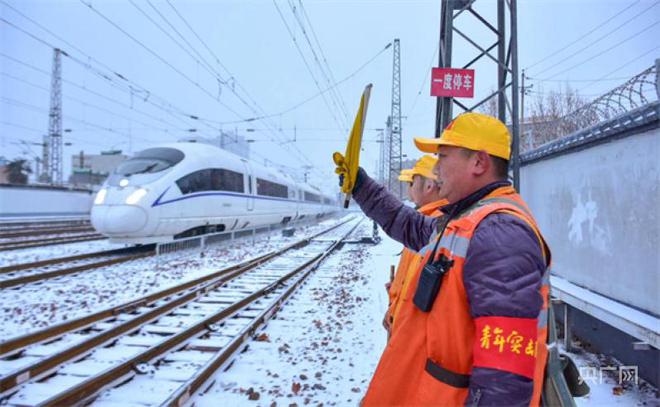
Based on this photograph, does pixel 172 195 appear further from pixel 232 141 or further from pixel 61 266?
pixel 232 141

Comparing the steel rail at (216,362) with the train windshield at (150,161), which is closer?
the steel rail at (216,362)

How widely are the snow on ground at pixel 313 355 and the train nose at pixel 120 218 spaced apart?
18.1 ft

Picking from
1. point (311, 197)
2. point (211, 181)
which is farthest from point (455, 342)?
point (311, 197)

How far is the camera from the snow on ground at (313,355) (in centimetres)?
375

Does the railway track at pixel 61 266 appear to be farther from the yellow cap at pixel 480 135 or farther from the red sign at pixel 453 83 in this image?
the yellow cap at pixel 480 135

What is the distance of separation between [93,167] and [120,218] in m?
66.6

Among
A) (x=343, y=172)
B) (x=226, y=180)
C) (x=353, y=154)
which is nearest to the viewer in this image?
(x=353, y=154)

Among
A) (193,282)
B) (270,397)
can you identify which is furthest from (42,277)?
(270,397)

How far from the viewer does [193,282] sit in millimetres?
8070

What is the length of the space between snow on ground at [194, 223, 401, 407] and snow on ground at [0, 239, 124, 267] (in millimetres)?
8173

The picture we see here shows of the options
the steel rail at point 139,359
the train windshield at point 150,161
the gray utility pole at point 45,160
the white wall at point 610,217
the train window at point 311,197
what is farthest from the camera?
the gray utility pole at point 45,160

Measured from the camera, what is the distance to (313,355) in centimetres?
472

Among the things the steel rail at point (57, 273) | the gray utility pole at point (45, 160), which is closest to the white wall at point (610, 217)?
the steel rail at point (57, 273)

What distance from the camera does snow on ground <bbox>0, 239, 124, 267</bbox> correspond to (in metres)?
10.6
